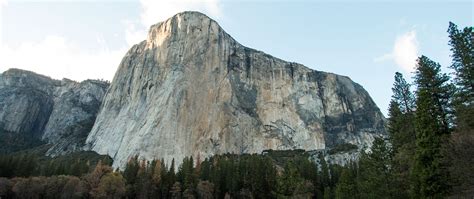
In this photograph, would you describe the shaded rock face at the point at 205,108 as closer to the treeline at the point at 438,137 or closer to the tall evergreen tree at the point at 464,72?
the treeline at the point at 438,137

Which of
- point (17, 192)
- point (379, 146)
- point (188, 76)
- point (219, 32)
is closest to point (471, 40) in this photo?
point (379, 146)

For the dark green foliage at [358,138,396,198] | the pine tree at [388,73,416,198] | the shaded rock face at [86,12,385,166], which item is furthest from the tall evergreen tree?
the shaded rock face at [86,12,385,166]

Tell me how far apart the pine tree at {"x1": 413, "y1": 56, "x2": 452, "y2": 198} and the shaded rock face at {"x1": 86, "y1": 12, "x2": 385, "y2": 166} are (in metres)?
129

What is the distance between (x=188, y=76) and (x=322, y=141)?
6518 cm

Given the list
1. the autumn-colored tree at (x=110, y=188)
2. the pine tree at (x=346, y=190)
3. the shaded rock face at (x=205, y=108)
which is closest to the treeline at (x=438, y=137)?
the pine tree at (x=346, y=190)

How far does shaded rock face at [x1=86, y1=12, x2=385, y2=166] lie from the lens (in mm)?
166125

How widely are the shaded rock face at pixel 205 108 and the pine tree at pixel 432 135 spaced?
12944 cm

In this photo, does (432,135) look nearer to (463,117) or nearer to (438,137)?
(438,137)

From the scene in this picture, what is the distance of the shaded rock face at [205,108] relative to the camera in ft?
545

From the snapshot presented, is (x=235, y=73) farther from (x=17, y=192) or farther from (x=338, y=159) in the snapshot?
(x=17, y=192)

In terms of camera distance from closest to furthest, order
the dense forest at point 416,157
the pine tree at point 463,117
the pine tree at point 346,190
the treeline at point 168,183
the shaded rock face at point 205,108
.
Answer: the pine tree at point 463,117, the dense forest at point 416,157, the pine tree at point 346,190, the treeline at point 168,183, the shaded rock face at point 205,108

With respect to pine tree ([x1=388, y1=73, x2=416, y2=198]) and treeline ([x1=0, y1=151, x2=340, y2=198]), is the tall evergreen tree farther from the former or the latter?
treeline ([x1=0, y1=151, x2=340, y2=198])

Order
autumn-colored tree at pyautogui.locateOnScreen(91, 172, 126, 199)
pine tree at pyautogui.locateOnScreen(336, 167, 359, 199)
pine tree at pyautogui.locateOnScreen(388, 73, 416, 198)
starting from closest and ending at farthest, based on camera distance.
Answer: pine tree at pyautogui.locateOnScreen(388, 73, 416, 198) < pine tree at pyautogui.locateOnScreen(336, 167, 359, 199) < autumn-colored tree at pyautogui.locateOnScreen(91, 172, 126, 199)

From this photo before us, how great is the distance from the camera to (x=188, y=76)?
179 metres
